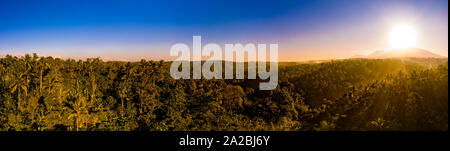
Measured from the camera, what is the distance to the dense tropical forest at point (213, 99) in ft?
48.0

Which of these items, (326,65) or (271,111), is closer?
(271,111)

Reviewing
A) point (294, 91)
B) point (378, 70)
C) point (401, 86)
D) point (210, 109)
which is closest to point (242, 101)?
point (210, 109)

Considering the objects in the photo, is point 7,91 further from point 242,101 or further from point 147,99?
point 242,101

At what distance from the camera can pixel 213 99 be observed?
37.2 metres

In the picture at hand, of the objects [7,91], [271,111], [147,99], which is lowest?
[271,111]

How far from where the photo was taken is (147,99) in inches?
1251

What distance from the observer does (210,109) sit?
3462cm

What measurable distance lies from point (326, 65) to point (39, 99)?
57.3 meters

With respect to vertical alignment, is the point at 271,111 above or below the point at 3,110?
below

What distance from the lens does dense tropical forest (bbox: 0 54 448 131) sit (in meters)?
14.6
